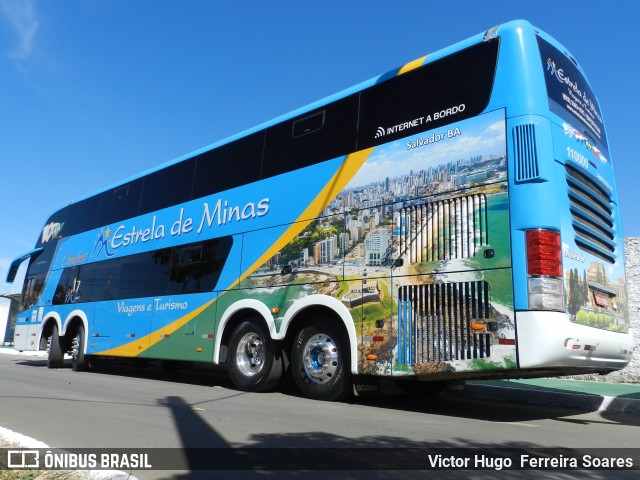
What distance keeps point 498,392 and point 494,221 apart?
3.98 meters

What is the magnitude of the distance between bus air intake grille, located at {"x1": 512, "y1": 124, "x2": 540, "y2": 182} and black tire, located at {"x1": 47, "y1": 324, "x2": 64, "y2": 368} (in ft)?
41.2

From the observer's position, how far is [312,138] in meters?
8.09

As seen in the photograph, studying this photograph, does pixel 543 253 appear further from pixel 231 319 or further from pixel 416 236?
pixel 231 319

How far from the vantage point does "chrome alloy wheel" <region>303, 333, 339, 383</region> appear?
718 centimetres

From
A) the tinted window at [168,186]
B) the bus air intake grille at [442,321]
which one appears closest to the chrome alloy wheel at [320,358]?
the bus air intake grille at [442,321]

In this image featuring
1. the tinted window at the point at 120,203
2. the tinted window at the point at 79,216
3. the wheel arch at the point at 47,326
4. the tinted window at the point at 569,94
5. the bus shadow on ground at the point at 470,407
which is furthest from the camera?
the wheel arch at the point at 47,326

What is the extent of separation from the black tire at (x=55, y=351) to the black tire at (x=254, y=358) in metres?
7.33

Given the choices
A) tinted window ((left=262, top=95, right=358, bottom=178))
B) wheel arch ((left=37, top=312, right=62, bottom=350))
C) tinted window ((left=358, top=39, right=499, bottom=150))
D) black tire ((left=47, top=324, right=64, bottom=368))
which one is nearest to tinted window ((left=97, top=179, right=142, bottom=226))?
wheel arch ((left=37, top=312, right=62, bottom=350))

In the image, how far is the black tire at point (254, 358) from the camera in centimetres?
805

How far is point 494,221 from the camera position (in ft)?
18.5

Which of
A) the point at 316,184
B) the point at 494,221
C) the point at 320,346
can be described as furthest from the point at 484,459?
the point at 316,184

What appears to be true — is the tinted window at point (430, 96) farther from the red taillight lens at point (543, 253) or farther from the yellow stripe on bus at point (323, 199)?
the red taillight lens at point (543, 253)

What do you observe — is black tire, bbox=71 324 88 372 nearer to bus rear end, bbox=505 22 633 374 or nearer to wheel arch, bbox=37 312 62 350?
wheel arch, bbox=37 312 62 350

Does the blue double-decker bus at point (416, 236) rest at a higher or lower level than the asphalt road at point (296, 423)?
higher
